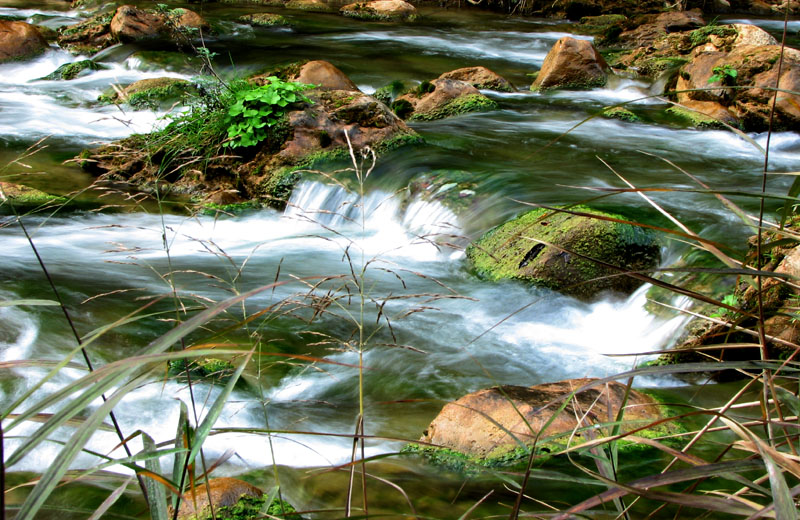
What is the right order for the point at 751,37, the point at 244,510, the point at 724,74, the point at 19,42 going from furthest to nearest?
1. the point at 19,42
2. the point at 751,37
3. the point at 724,74
4. the point at 244,510

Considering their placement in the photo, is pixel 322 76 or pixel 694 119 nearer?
pixel 322 76

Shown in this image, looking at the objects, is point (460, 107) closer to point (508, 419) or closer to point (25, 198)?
point (25, 198)

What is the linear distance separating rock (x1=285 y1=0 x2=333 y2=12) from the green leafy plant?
1237 cm

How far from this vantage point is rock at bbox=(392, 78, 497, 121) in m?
9.65

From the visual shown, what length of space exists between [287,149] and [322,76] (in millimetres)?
2054

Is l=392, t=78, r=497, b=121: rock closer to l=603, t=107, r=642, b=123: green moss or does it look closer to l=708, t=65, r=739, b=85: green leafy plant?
l=603, t=107, r=642, b=123: green moss

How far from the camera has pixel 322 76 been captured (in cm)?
897

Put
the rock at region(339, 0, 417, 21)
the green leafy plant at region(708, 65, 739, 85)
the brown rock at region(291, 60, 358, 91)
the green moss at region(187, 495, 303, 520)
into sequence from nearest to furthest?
the green moss at region(187, 495, 303, 520) → the brown rock at region(291, 60, 358, 91) → the green leafy plant at region(708, 65, 739, 85) → the rock at region(339, 0, 417, 21)

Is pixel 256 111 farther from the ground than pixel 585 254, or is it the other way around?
pixel 256 111

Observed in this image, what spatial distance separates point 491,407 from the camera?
3.12 meters

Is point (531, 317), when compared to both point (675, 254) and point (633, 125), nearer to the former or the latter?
point (675, 254)

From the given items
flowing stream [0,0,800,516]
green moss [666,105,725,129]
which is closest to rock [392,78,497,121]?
flowing stream [0,0,800,516]

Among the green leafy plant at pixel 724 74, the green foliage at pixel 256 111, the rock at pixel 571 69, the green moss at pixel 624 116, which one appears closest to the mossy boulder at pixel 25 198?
the green foliage at pixel 256 111

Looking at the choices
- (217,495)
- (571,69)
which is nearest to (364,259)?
(217,495)
